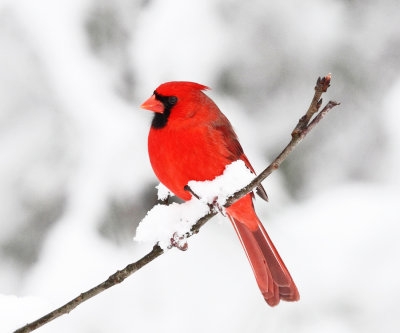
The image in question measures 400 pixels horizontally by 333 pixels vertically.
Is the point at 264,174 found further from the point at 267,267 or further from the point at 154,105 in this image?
the point at 267,267

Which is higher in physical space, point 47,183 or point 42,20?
point 42,20

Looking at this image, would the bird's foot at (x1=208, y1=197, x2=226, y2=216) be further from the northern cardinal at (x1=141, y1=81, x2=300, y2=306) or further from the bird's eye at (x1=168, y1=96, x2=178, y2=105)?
the bird's eye at (x1=168, y1=96, x2=178, y2=105)

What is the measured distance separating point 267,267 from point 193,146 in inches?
23.9

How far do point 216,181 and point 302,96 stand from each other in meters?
1.46

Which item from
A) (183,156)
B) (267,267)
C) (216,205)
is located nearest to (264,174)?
(216,205)

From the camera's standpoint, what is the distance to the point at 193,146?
1786mm

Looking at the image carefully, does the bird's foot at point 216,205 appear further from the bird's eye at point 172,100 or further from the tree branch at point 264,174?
the bird's eye at point 172,100

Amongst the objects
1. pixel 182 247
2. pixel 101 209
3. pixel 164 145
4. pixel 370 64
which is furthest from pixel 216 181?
pixel 370 64

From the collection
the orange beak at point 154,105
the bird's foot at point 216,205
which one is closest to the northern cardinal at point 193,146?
the orange beak at point 154,105

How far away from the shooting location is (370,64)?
2826mm

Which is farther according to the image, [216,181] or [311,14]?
[311,14]

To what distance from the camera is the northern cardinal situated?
176cm

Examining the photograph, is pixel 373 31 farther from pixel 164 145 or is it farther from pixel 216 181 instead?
pixel 216 181

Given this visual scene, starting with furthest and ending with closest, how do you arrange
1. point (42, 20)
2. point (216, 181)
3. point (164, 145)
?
1. point (42, 20)
2. point (164, 145)
3. point (216, 181)
